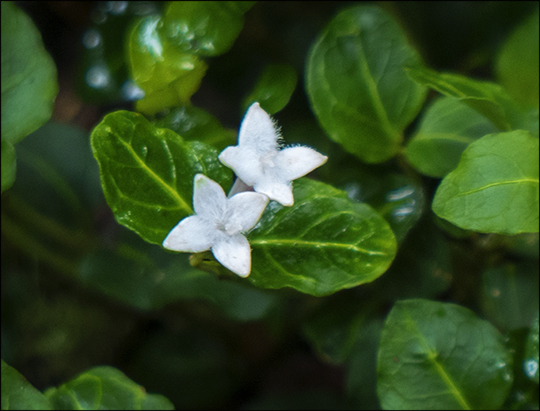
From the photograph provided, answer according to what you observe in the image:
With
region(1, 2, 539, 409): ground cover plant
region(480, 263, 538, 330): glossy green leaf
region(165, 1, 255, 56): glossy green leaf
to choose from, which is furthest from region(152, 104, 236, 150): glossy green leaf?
region(480, 263, 538, 330): glossy green leaf

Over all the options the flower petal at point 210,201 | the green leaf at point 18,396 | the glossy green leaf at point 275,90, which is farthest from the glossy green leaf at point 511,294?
the green leaf at point 18,396

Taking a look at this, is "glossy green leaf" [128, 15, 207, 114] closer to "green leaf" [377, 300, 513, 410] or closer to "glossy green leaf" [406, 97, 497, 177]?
"glossy green leaf" [406, 97, 497, 177]

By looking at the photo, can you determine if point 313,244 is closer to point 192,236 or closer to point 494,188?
point 192,236

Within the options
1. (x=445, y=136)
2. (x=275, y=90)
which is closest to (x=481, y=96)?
(x=445, y=136)

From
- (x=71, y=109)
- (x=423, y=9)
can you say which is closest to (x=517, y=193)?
(x=423, y=9)

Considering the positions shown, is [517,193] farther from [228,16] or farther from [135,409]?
[135,409]

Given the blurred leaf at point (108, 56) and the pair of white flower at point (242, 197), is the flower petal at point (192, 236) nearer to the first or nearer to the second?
the pair of white flower at point (242, 197)
